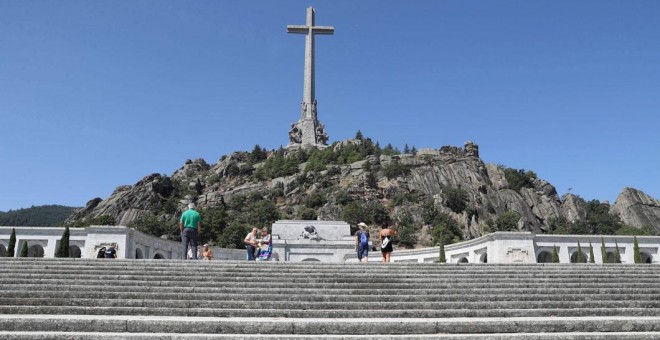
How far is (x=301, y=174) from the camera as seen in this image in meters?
85.8

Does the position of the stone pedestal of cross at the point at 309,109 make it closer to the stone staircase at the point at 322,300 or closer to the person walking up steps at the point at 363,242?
the person walking up steps at the point at 363,242

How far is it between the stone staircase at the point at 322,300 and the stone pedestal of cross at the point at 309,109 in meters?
67.4

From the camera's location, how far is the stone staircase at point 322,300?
8.80 m

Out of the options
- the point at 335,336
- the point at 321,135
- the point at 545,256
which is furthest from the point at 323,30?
the point at 335,336

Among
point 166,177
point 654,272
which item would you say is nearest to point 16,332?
point 654,272

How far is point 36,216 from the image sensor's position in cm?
14350

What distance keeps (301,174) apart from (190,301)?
75148 millimetres

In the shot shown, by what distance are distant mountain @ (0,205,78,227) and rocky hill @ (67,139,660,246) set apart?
56.5 m

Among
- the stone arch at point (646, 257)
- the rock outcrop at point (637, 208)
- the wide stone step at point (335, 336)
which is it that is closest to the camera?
the wide stone step at point (335, 336)

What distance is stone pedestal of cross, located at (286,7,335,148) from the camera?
8000 cm

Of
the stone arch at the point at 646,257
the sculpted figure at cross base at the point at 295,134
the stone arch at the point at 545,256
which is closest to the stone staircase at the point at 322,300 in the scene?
the stone arch at the point at 545,256

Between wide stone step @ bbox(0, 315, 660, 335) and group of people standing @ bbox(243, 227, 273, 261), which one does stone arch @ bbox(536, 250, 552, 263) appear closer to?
group of people standing @ bbox(243, 227, 273, 261)

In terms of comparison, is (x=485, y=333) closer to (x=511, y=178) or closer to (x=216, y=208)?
(x=216, y=208)

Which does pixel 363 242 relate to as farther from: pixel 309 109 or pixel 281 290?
pixel 309 109
